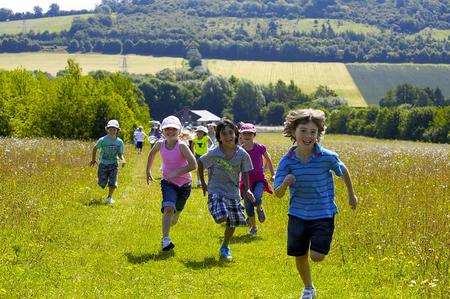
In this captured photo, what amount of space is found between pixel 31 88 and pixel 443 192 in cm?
4117

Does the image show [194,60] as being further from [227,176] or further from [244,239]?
[227,176]

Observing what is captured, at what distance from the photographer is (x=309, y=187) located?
7211 millimetres

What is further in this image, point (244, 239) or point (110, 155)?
point (110, 155)

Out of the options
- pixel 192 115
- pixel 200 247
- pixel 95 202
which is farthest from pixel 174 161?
pixel 192 115

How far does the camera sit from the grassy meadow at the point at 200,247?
314 inches

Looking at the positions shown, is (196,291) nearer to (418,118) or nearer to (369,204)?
(369,204)

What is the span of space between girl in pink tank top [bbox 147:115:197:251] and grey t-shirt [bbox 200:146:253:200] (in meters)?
0.45

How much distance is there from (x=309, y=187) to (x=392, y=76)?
162 meters

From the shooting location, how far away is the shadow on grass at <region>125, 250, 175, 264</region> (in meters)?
9.54

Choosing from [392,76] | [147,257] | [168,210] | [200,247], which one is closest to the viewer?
[147,257]

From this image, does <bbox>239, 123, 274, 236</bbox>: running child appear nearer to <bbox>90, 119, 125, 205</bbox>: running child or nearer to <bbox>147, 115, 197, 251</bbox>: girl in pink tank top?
<bbox>147, 115, 197, 251</bbox>: girl in pink tank top

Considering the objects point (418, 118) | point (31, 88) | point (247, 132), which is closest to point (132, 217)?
point (247, 132)

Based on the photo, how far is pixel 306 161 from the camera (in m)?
7.21

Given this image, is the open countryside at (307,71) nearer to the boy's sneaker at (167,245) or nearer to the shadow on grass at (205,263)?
the boy's sneaker at (167,245)
